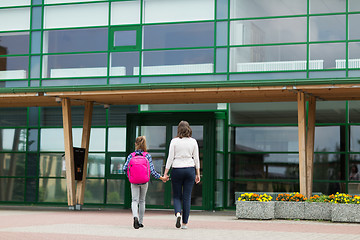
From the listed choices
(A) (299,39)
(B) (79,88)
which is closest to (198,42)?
(A) (299,39)

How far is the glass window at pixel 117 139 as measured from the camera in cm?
2234

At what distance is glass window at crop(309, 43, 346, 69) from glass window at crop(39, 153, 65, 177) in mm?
8995

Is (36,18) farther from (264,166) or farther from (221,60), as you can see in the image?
(264,166)

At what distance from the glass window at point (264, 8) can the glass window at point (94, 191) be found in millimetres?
7023

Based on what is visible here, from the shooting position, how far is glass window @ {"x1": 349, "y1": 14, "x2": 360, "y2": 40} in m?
20.5

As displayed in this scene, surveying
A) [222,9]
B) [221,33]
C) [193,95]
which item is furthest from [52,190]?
[222,9]

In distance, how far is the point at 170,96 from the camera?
742 inches

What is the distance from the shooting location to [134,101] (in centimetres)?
2020

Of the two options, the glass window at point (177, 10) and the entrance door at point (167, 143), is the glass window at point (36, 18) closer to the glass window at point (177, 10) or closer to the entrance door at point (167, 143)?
the glass window at point (177, 10)

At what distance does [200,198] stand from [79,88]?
5.03 metres

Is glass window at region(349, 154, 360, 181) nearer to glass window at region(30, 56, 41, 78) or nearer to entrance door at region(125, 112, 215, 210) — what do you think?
entrance door at region(125, 112, 215, 210)

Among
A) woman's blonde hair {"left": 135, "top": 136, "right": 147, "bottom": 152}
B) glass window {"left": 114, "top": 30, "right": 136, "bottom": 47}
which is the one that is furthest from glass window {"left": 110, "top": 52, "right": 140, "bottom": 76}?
woman's blonde hair {"left": 135, "top": 136, "right": 147, "bottom": 152}

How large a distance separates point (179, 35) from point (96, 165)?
5.12 metres

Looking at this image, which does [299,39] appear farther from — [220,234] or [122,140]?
[220,234]
